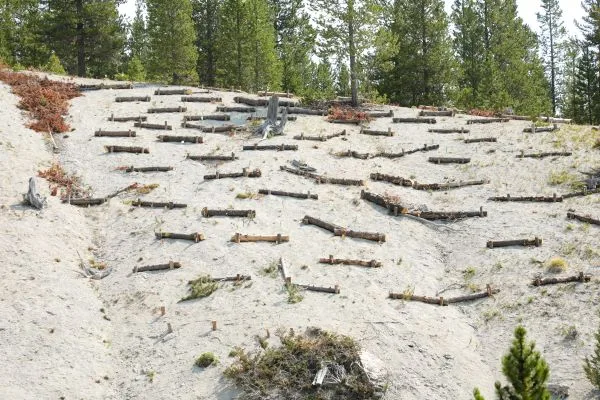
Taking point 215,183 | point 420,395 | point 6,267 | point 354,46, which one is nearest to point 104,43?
point 354,46

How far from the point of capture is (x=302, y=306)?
71.4 ft

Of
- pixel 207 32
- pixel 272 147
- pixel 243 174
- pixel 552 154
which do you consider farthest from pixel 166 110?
pixel 207 32

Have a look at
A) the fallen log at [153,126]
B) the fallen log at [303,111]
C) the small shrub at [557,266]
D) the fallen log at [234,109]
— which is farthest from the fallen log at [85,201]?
the small shrub at [557,266]

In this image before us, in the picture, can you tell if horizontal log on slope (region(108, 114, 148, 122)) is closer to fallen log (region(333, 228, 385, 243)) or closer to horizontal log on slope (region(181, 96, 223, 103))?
horizontal log on slope (region(181, 96, 223, 103))

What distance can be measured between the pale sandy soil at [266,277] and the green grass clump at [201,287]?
0.31 meters

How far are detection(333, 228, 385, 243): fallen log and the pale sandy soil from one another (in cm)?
38

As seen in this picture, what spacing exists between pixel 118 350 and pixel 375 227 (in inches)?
497

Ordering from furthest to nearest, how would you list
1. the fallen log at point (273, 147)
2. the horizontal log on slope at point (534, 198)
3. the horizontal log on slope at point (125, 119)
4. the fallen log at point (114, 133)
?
1. the horizontal log on slope at point (125, 119)
2. the fallen log at point (114, 133)
3. the fallen log at point (273, 147)
4. the horizontal log on slope at point (534, 198)

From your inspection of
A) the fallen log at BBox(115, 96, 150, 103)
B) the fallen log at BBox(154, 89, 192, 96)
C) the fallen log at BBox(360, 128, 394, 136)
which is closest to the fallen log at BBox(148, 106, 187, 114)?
the fallen log at BBox(115, 96, 150, 103)

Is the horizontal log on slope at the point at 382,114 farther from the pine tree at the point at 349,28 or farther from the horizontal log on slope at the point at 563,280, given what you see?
the horizontal log on slope at the point at 563,280

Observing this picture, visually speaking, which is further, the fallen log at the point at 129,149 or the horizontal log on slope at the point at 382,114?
the horizontal log on slope at the point at 382,114

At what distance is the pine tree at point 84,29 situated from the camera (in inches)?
1976

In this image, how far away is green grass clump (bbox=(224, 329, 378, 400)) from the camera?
17938mm

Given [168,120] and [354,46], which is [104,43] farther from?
[354,46]
